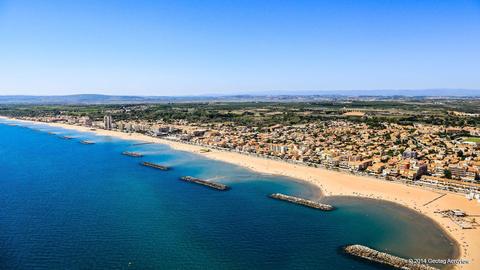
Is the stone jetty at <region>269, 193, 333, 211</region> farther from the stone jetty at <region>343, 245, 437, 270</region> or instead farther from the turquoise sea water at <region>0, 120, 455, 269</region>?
the stone jetty at <region>343, 245, 437, 270</region>

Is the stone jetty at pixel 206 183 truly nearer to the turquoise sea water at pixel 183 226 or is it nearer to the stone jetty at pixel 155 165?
the turquoise sea water at pixel 183 226

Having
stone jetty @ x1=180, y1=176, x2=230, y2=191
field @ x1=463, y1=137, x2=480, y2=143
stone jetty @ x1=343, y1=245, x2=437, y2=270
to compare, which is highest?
field @ x1=463, y1=137, x2=480, y2=143

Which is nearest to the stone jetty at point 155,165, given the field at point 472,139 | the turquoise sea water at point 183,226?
the turquoise sea water at point 183,226

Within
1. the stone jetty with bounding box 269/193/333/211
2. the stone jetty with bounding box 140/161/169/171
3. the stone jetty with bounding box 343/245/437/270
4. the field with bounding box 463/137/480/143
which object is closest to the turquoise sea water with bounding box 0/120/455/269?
the stone jetty with bounding box 343/245/437/270

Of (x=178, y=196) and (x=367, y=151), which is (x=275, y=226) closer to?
(x=178, y=196)

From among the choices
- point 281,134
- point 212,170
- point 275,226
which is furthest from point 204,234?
point 281,134

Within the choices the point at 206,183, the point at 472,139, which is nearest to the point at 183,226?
the point at 206,183
